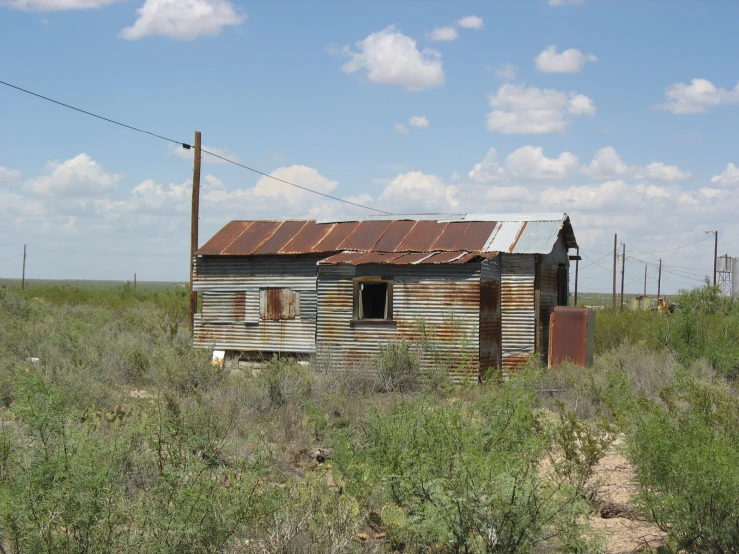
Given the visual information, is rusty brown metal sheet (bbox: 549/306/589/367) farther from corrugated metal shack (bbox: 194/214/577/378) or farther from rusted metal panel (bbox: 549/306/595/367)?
corrugated metal shack (bbox: 194/214/577/378)

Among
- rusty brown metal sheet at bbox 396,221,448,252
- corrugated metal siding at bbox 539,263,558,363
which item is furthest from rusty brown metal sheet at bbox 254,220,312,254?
corrugated metal siding at bbox 539,263,558,363

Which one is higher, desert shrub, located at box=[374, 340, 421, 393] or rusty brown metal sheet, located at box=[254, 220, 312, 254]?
rusty brown metal sheet, located at box=[254, 220, 312, 254]

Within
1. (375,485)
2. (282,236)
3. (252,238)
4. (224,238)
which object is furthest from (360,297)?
(375,485)

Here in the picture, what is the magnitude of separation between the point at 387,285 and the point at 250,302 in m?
3.60

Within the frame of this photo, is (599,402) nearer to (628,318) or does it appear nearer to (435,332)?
(435,332)

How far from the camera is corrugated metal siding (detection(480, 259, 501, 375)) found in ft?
52.4

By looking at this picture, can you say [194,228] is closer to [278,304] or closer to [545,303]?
[278,304]

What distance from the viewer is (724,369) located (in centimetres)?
1513

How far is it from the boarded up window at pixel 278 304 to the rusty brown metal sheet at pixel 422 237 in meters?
2.71

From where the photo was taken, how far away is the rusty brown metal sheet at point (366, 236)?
1764cm

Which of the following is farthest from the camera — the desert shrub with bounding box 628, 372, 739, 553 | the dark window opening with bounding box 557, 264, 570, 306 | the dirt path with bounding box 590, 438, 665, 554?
the dark window opening with bounding box 557, 264, 570, 306

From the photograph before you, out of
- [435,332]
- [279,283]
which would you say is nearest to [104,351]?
[279,283]

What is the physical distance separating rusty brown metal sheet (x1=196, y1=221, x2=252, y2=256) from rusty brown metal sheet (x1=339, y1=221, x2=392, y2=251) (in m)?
3.00

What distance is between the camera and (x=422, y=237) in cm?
1764
